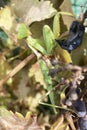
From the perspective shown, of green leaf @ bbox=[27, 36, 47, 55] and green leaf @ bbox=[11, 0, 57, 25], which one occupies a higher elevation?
green leaf @ bbox=[11, 0, 57, 25]

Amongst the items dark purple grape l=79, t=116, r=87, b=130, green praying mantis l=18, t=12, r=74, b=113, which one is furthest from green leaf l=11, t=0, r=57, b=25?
dark purple grape l=79, t=116, r=87, b=130

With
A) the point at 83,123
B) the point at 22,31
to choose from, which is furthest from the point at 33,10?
the point at 83,123

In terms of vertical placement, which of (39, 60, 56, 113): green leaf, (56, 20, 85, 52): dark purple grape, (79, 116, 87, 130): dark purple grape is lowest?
(79, 116, 87, 130): dark purple grape

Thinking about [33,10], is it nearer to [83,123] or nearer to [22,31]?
[22,31]

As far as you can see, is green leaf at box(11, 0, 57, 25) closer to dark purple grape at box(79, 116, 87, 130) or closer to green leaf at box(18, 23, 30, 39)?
green leaf at box(18, 23, 30, 39)

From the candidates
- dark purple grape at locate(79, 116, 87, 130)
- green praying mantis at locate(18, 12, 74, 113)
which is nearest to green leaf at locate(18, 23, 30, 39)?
green praying mantis at locate(18, 12, 74, 113)

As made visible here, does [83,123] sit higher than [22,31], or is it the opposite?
[22,31]

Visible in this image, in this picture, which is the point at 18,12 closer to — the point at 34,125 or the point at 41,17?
the point at 41,17

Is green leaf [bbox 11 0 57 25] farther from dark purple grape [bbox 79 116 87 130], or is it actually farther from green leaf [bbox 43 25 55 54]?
dark purple grape [bbox 79 116 87 130]

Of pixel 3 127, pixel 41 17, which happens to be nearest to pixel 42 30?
pixel 41 17
